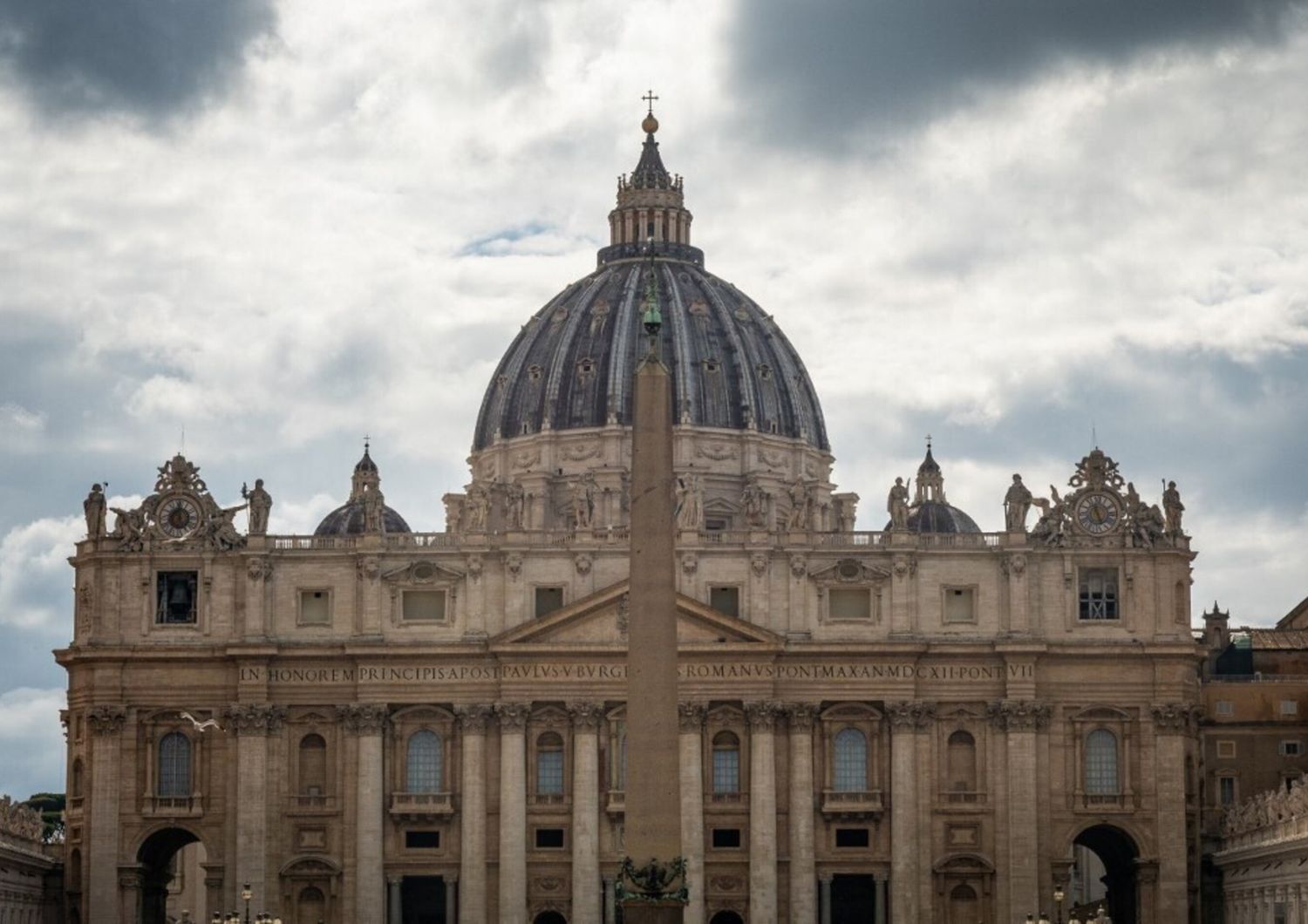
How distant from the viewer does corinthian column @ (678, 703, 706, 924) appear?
118688 mm

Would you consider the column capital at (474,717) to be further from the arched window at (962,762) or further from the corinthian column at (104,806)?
the arched window at (962,762)

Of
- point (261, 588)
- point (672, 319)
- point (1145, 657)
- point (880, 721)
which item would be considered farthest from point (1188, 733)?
point (672, 319)

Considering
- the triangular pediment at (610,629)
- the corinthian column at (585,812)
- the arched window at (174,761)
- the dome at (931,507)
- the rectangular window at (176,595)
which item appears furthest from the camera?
the dome at (931,507)

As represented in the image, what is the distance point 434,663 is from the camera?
4756 inches

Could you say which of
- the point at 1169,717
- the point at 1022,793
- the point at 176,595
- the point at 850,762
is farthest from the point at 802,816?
the point at 176,595

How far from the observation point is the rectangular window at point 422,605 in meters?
121

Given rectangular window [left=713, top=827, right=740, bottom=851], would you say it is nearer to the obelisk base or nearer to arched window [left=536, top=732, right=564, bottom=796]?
arched window [left=536, top=732, right=564, bottom=796]

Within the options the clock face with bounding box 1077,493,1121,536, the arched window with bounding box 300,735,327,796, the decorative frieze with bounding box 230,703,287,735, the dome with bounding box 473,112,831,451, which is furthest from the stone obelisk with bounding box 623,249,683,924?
the dome with bounding box 473,112,831,451

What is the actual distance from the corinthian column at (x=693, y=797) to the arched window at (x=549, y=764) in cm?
458

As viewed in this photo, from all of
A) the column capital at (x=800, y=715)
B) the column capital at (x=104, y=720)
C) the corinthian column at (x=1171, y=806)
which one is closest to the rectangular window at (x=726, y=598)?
the column capital at (x=800, y=715)

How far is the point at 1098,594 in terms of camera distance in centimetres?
12175

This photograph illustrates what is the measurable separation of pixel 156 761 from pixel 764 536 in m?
24.1

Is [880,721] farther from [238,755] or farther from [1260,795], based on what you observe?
[238,755]

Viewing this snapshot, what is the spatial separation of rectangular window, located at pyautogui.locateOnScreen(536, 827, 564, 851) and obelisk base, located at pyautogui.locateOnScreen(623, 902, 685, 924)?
53.6 meters
